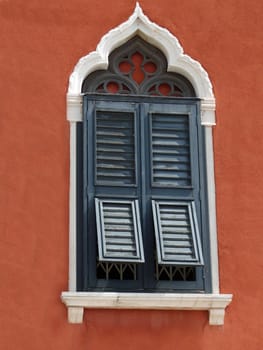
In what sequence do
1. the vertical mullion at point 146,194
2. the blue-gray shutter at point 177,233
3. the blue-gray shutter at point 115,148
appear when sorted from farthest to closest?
the blue-gray shutter at point 115,148, the vertical mullion at point 146,194, the blue-gray shutter at point 177,233

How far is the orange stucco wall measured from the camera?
8305 millimetres

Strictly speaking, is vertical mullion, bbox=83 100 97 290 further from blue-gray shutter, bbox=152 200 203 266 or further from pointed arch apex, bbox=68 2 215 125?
blue-gray shutter, bbox=152 200 203 266

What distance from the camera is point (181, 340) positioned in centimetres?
838

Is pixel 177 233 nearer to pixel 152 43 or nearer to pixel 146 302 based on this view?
pixel 146 302

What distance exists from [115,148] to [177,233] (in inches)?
34.7

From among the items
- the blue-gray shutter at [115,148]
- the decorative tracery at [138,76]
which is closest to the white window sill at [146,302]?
the blue-gray shutter at [115,148]

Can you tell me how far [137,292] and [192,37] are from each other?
2.28 meters

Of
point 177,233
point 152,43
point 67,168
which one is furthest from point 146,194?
point 152,43

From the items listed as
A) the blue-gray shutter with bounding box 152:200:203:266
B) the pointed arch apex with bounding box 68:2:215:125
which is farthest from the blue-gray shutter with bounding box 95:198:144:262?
the pointed arch apex with bounding box 68:2:215:125

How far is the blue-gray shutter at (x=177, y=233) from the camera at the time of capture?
839 centimetres

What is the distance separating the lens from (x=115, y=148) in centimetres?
883

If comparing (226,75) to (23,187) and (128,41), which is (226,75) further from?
(23,187)

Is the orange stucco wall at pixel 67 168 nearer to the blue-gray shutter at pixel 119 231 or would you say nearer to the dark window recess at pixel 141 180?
the dark window recess at pixel 141 180

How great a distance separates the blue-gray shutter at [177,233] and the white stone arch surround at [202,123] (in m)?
0.21
